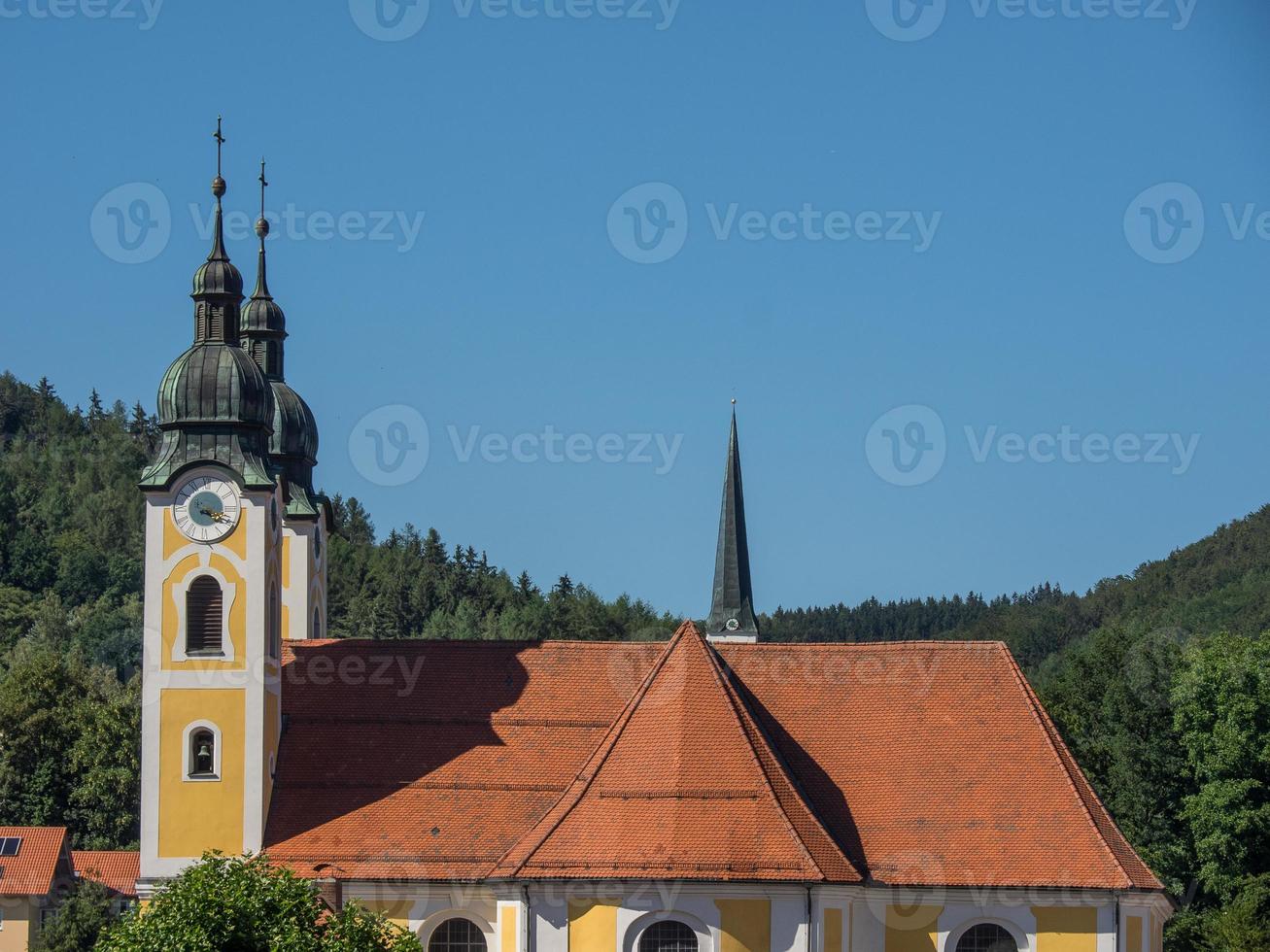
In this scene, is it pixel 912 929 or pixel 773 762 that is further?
pixel 912 929

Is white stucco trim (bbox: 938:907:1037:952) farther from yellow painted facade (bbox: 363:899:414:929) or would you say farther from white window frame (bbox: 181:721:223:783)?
white window frame (bbox: 181:721:223:783)

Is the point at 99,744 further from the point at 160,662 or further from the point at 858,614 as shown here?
the point at 858,614

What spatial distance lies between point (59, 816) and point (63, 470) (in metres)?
107

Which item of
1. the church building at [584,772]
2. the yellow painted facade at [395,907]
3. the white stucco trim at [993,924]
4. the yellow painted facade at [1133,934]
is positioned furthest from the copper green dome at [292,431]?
the yellow painted facade at [1133,934]

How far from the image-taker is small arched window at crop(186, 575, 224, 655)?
47.1m

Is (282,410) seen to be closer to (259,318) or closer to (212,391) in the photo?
(259,318)

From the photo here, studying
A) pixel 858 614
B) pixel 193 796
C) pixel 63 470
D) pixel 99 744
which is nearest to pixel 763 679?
pixel 193 796

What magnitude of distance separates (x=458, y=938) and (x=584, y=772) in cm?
481

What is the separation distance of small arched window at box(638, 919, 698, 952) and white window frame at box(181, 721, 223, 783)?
9964 millimetres

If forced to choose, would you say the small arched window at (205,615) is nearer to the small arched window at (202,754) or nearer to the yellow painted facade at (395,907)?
the small arched window at (202,754)

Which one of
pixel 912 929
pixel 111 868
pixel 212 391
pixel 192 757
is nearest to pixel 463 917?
pixel 192 757

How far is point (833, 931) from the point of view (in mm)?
42719

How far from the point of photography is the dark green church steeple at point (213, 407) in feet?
154

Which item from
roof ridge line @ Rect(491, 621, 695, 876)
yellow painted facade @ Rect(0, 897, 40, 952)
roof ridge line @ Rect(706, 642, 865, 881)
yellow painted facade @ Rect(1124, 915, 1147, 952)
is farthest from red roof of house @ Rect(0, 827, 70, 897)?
yellow painted facade @ Rect(1124, 915, 1147, 952)
